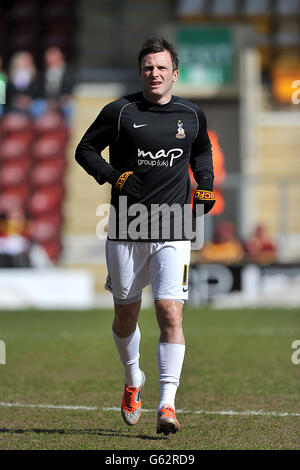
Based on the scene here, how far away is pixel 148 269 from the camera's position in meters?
5.49

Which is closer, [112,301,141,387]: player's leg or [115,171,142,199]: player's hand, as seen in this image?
[115,171,142,199]: player's hand

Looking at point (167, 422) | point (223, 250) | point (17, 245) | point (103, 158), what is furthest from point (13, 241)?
point (167, 422)

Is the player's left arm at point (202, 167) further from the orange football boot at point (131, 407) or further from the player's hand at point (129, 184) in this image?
the orange football boot at point (131, 407)

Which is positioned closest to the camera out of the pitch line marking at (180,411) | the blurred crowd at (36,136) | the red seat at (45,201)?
the pitch line marking at (180,411)

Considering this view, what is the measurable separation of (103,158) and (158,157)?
0.31 meters

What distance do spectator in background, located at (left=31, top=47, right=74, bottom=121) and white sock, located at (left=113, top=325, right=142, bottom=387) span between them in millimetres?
18179

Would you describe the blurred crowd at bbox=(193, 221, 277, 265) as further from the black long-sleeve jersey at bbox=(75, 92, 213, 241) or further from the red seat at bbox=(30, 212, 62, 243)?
the black long-sleeve jersey at bbox=(75, 92, 213, 241)

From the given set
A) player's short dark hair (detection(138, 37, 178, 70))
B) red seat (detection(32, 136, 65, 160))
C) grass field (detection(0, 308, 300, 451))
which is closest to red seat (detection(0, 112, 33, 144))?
red seat (detection(32, 136, 65, 160))

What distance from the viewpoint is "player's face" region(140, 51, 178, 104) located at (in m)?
5.26

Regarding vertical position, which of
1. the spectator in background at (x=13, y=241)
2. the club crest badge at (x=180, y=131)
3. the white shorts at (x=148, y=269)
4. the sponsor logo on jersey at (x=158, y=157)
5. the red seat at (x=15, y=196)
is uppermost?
the club crest badge at (x=180, y=131)

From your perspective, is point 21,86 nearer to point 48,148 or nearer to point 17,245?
point 48,148

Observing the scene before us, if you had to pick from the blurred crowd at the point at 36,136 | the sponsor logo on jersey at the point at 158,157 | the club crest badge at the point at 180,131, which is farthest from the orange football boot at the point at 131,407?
the blurred crowd at the point at 36,136

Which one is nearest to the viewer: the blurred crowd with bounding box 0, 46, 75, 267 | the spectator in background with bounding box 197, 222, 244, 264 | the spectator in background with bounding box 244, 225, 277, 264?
the spectator in background with bounding box 197, 222, 244, 264

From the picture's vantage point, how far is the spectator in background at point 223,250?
16.5 meters
